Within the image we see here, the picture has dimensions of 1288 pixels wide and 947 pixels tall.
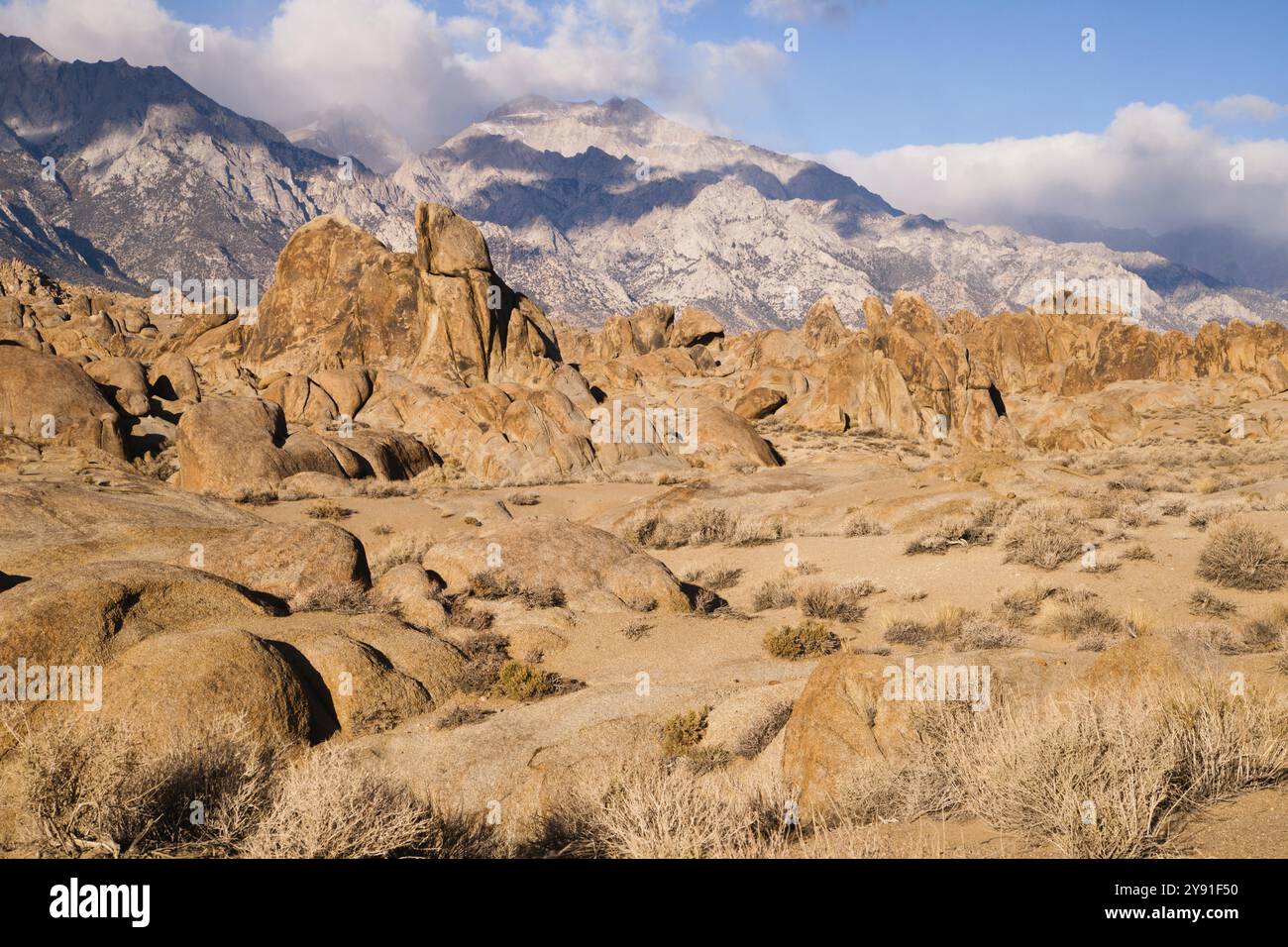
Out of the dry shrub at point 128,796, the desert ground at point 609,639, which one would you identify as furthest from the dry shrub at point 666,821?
the dry shrub at point 128,796

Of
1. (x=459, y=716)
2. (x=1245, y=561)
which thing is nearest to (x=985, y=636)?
(x=1245, y=561)

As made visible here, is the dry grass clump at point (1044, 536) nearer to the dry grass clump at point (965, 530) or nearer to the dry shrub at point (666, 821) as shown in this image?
the dry grass clump at point (965, 530)

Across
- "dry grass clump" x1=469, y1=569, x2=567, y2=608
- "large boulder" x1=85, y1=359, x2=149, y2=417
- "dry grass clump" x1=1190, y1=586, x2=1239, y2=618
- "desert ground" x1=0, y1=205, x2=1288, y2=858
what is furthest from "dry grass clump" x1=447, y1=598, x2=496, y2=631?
"large boulder" x1=85, y1=359, x2=149, y2=417

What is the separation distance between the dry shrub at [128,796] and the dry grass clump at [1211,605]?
1389cm

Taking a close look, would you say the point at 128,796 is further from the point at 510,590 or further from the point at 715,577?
→ the point at 715,577

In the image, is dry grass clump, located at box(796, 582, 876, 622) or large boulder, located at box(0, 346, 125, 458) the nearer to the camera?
dry grass clump, located at box(796, 582, 876, 622)

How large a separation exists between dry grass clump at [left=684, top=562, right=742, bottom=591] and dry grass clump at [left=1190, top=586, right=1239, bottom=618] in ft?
28.1

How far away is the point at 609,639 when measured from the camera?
43.6 ft

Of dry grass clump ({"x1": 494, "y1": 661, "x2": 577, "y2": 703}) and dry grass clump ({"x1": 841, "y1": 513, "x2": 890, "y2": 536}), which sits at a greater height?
dry grass clump ({"x1": 841, "y1": 513, "x2": 890, "y2": 536})

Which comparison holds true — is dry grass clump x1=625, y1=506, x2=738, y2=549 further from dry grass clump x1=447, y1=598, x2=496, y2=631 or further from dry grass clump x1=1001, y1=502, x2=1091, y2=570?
dry grass clump x1=447, y1=598, x2=496, y2=631

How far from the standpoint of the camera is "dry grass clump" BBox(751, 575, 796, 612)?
1544 centimetres

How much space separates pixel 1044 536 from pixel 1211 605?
3.94 meters

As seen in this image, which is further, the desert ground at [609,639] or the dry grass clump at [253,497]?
the dry grass clump at [253,497]

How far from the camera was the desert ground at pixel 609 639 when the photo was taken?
5211 mm
